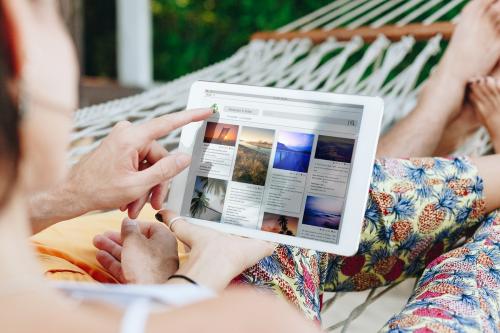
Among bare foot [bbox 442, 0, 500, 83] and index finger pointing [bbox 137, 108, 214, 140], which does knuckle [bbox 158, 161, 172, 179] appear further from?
bare foot [bbox 442, 0, 500, 83]

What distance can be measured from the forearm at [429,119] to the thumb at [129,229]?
2.37ft

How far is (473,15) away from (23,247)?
1566 mm

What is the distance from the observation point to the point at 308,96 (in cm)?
96

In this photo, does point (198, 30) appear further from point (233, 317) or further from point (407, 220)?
point (233, 317)

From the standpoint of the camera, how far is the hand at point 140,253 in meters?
0.85

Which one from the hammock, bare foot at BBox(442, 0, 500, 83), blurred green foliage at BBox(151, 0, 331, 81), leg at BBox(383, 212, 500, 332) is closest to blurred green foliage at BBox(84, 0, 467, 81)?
blurred green foliage at BBox(151, 0, 331, 81)

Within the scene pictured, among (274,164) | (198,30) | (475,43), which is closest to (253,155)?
→ (274,164)

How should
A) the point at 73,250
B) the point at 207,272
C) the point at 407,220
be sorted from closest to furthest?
the point at 207,272
the point at 73,250
the point at 407,220


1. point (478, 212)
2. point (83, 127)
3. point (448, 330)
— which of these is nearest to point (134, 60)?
point (83, 127)

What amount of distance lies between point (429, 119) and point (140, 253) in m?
0.93

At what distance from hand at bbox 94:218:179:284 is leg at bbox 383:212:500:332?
291 millimetres

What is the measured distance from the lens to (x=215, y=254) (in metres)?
0.81

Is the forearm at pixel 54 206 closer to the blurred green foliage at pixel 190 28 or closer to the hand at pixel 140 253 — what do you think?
the hand at pixel 140 253

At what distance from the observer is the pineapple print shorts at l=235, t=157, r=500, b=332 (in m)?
0.97
